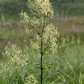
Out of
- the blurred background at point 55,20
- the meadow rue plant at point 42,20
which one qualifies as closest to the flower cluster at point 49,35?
the meadow rue plant at point 42,20

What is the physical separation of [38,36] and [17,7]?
15.2 meters

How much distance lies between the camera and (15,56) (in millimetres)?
2242

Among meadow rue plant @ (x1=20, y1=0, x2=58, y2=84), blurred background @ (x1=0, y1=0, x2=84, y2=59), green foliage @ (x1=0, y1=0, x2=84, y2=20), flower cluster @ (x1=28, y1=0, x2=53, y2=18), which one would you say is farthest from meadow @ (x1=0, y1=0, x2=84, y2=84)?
green foliage @ (x1=0, y1=0, x2=84, y2=20)

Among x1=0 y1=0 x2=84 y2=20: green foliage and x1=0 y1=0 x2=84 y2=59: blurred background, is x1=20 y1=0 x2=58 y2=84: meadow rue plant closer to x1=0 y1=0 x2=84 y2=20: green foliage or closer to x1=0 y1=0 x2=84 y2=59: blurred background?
x1=0 y1=0 x2=84 y2=59: blurred background

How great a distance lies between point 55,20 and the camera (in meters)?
13.6

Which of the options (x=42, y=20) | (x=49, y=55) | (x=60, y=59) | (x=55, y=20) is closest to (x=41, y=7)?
(x=42, y=20)

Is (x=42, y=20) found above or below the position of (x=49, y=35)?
above

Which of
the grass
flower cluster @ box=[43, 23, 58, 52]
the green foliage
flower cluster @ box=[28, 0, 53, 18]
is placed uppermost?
the green foliage

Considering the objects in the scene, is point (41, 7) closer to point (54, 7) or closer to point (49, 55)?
point (49, 55)

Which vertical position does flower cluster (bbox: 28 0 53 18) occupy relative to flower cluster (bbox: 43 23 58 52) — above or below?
above

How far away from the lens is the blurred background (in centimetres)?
1005

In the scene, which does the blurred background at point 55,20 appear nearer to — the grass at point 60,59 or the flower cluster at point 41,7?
the grass at point 60,59

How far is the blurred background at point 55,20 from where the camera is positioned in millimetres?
10055

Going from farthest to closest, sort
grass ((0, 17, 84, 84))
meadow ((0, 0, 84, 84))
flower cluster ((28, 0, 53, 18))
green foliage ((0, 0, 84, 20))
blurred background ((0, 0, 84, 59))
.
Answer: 1. green foliage ((0, 0, 84, 20))
2. blurred background ((0, 0, 84, 59))
3. grass ((0, 17, 84, 84))
4. meadow ((0, 0, 84, 84))
5. flower cluster ((28, 0, 53, 18))
